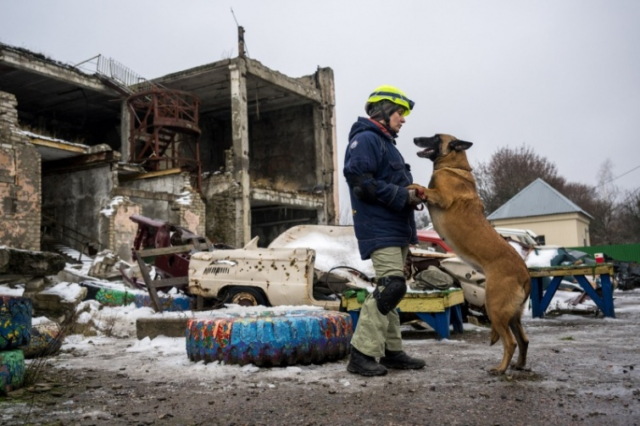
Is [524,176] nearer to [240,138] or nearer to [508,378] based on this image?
[240,138]

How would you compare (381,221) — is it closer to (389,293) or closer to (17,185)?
(389,293)

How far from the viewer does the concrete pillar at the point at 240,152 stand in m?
24.0

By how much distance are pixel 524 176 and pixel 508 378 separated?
157 ft

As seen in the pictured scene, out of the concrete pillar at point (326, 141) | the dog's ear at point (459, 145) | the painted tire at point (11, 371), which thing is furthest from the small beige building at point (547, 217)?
the painted tire at point (11, 371)

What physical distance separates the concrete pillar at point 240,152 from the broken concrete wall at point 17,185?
28.3 feet

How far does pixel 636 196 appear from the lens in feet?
141

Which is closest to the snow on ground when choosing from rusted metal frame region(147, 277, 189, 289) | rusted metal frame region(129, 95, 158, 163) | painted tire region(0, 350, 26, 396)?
rusted metal frame region(147, 277, 189, 289)

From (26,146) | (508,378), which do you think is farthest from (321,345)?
(26,146)

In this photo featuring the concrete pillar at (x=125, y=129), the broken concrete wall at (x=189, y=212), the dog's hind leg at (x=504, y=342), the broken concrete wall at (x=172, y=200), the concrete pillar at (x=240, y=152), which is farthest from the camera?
the concrete pillar at (x=125, y=129)

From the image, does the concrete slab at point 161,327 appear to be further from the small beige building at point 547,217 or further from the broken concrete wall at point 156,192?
the small beige building at point 547,217

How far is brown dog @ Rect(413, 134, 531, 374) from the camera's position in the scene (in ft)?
13.0

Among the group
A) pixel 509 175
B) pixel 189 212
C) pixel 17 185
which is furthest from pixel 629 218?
pixel 17 185

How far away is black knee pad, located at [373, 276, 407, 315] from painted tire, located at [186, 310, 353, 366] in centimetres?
71

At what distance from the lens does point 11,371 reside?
354 centimetres
